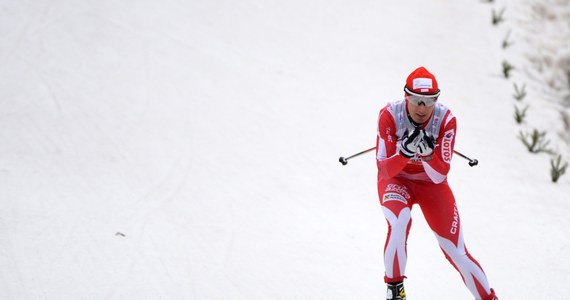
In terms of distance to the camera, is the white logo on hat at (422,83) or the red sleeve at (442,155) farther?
the red sleeve at (442,155)

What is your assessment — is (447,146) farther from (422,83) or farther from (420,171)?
(422,83)

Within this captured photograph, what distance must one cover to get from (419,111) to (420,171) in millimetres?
647

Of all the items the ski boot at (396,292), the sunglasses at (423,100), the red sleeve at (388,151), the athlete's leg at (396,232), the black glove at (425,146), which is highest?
the sunglasses at (423,100)

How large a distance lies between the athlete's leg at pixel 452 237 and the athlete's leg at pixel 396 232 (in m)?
0.21

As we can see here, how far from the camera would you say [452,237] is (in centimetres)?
539

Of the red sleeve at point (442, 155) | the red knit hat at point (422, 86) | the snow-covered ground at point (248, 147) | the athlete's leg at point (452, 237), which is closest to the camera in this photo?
the red knit hat at point (422, 86)

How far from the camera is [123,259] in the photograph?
7.05 metres

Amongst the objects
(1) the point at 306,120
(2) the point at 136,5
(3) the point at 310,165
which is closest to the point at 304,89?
(1) the point at 306,120

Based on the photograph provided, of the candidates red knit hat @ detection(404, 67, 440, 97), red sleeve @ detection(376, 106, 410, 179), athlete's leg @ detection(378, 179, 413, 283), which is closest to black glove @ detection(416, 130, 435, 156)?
red sleeve @ detection(376, 106, 410, 179)

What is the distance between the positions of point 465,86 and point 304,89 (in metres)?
3.03

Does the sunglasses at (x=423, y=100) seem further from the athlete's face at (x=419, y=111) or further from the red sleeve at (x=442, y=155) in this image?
the red sleeve at (x=442, y=155)

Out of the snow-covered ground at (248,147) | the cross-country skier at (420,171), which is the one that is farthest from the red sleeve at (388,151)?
the snow-covered ground at (248,147)

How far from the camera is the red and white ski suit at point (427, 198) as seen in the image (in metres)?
5.30

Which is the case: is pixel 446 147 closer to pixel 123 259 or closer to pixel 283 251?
pixel 283 251
